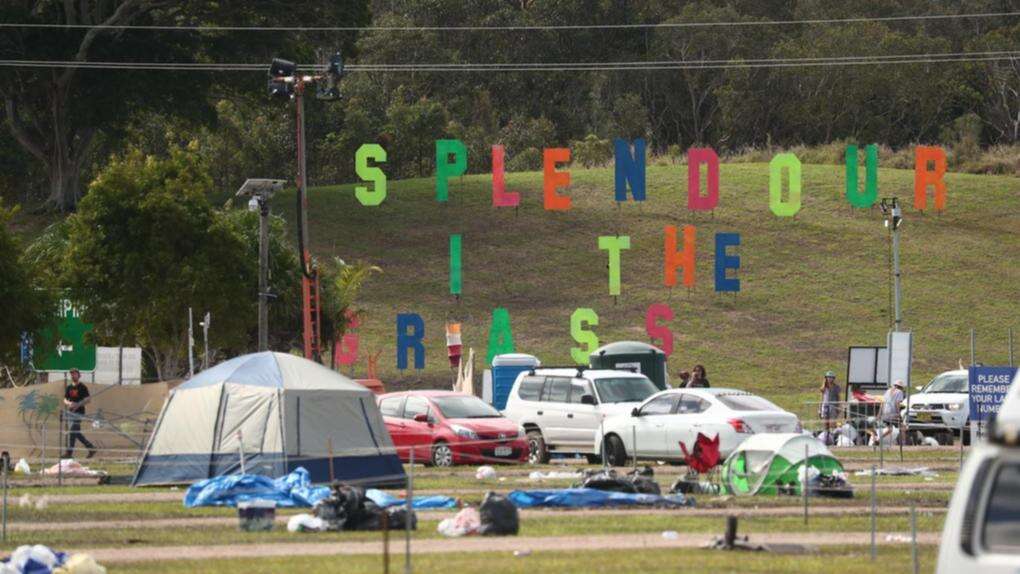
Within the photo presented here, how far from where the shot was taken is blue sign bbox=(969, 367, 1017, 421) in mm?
26453

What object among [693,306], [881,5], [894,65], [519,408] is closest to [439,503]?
[519,408]

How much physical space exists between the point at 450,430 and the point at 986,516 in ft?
75.1

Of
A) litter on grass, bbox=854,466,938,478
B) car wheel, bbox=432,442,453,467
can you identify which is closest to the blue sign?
litter on grass, bbox=854,466,938,478

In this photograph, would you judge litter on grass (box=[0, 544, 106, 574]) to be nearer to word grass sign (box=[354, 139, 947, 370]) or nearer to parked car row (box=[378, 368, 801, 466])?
parked car row (box=[378, 368, 801, 466])

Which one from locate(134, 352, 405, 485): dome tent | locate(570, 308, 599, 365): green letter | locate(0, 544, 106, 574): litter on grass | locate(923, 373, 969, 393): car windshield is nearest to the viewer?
locate(0, 544, 106, 574): litter on grass

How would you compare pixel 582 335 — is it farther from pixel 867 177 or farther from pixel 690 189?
pixel 867 177

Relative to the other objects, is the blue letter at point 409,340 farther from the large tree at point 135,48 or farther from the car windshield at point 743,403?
the car windshield at point 743,403

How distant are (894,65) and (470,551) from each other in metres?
72.0

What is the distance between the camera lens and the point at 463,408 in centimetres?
3089

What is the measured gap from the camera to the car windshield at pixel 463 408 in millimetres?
30641

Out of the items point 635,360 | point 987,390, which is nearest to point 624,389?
point 987,390

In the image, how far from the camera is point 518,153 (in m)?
87.6

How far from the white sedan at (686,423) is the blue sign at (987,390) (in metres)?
2.95

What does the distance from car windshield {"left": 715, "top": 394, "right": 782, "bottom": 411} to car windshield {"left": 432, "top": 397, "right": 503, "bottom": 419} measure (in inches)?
180
